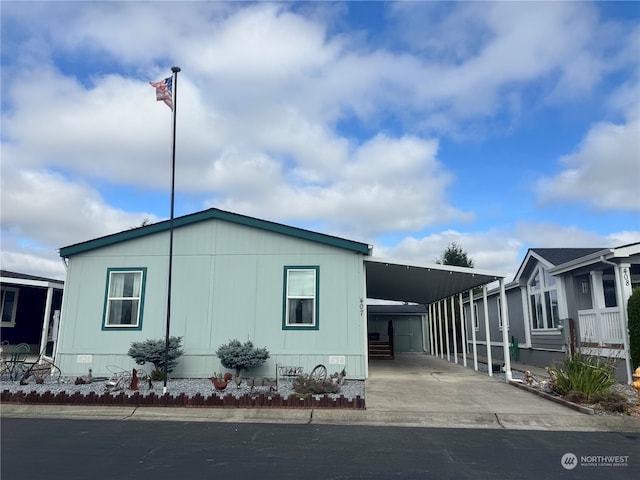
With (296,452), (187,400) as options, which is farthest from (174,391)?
(296,452)

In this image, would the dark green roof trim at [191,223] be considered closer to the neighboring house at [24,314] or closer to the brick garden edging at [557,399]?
the brick garden edging at [557,399]

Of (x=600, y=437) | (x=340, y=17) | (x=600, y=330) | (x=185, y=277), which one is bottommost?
(x=600, y=437)

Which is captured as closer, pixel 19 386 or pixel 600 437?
pixel 600 437

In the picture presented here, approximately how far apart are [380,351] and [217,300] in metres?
8.99

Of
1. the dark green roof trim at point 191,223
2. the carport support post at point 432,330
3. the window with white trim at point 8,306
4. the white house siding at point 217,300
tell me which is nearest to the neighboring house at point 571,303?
the carport support post at point 432,330

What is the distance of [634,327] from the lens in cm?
1046

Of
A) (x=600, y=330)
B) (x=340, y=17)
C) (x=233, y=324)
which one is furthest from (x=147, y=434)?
(x=600, y=330)

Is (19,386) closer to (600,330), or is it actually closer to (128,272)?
(128,272)

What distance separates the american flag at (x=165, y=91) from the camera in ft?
31.4

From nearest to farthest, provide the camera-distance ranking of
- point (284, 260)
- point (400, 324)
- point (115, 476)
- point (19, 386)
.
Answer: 1. point (115, 476)
2. point (19, 386)
3. point (284, 260)
4. point (400, 324)

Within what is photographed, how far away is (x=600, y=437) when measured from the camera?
6.52m

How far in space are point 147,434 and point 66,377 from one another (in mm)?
6432

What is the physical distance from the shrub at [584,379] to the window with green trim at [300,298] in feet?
17.8

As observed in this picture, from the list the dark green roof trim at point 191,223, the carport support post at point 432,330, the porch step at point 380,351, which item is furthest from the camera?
the carport support post at point 432,330
